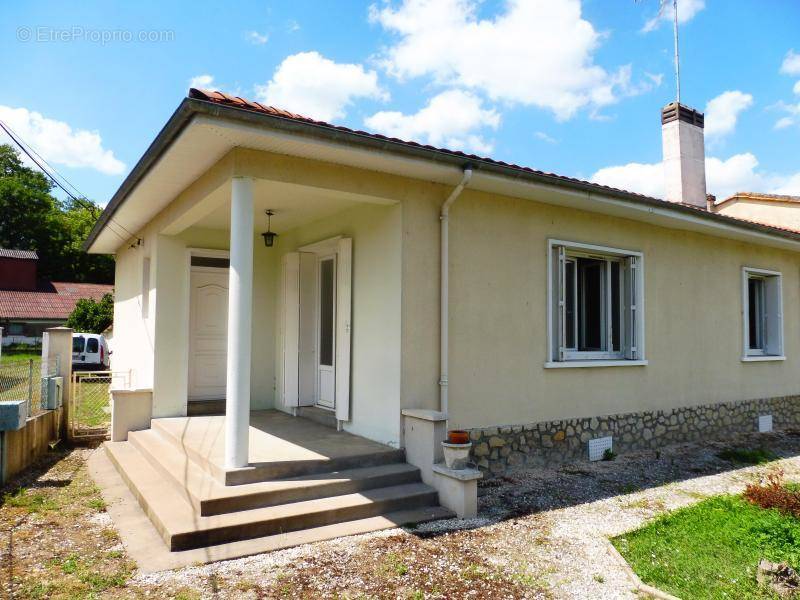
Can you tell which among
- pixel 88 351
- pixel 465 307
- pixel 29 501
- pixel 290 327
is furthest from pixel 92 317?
pixel 465 307

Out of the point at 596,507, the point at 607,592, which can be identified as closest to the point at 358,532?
the point at 607,592

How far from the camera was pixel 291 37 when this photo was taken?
23.9ft

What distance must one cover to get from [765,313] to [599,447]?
560cm

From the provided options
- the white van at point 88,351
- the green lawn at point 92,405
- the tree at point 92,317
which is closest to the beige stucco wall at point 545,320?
the green lawn at point 92,405

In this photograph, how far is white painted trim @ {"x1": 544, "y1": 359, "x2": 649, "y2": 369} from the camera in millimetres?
6808

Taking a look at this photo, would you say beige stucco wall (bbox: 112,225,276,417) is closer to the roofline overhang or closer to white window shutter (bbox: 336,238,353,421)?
the roofline overhang

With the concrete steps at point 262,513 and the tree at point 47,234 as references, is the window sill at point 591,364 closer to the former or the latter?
the concrete steps at point 262,513

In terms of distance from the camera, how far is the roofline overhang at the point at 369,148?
4.23m

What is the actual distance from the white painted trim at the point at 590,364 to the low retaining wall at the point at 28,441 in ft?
20.4

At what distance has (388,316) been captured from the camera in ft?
19.4

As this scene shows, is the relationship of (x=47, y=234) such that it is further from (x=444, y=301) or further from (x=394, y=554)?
(x=394, y=554)

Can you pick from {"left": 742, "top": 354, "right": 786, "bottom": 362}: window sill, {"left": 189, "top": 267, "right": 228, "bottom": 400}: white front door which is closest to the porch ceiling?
{"left": 189, "top": 267, "right": 228, "bottom": 400}: white front door

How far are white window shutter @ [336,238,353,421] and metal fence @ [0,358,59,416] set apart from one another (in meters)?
3.69

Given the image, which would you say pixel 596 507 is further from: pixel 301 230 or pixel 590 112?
pixel 590 112
